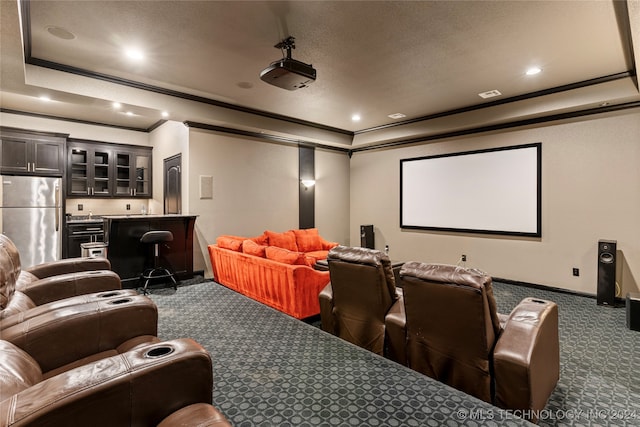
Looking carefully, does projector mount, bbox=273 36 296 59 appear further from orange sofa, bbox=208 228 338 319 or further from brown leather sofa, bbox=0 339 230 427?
brown leather sofa, bbox=0 339 230 427

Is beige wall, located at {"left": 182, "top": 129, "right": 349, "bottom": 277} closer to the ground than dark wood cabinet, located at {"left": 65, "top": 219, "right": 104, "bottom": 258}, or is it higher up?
higher up

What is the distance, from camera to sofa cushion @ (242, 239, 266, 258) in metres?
4.16

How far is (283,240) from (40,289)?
3.75 metres

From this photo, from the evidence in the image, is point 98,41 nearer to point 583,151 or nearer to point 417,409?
point 417,409

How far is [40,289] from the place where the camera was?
94.1 inches

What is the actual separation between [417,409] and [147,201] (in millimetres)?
7261

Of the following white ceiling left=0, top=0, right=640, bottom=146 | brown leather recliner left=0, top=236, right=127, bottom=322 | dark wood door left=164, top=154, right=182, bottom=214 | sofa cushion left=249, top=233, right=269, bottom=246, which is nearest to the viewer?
brown leather recliner left=0, top=236, right=127, bottom=322

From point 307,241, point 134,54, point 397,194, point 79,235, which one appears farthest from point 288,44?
point 79,235

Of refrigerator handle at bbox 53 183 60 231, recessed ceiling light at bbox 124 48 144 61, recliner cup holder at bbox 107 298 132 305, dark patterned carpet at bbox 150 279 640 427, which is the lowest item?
dark patterned carpet at bbox 150 279 640 427

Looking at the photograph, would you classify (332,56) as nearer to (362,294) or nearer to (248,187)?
(362,294)

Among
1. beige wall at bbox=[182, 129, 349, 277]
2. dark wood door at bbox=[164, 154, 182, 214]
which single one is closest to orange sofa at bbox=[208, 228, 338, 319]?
beige wall at bbox=[182, 129, 349, 277]

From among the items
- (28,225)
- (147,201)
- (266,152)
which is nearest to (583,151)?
(266,152)

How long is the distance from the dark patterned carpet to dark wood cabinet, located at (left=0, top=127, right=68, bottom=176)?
13.9ft

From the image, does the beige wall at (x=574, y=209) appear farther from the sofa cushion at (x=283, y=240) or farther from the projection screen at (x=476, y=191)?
the sofa cushion at (x=283, y=240)
